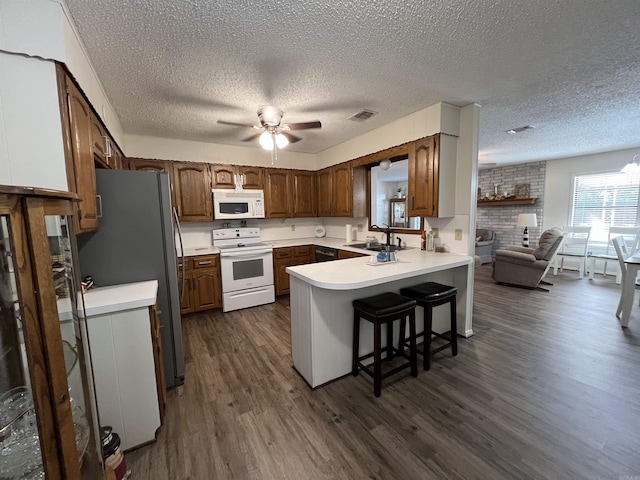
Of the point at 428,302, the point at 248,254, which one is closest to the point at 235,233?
the point at 248,254

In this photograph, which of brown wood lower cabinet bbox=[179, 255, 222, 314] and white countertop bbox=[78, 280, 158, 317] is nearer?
white countertop bbox=[78, 280, 158, 317]

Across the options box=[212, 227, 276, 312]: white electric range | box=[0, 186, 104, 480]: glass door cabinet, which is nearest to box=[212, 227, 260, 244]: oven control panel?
box=[212, 227, 276, 312]: white electric range

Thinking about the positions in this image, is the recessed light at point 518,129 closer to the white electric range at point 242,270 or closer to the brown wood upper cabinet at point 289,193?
the brown wood upper cabinet at point 289,193

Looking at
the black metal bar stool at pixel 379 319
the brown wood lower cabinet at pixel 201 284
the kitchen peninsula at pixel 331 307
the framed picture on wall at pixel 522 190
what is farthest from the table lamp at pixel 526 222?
the brown wood lower cabinet at pixel 201 284

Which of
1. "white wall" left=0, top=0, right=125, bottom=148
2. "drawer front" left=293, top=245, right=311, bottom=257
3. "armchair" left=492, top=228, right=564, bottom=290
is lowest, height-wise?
"armchair" left=492, top=228, right=564, bottom=290

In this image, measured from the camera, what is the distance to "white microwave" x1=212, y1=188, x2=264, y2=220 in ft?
12.9

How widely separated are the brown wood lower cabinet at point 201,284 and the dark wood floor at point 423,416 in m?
0.76

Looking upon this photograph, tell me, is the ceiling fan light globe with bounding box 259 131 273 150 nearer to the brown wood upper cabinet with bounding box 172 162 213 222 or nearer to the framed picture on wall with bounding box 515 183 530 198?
the brown wood upper cabinet with bounding box 172 162 213 222

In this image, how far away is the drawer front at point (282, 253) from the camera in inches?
164

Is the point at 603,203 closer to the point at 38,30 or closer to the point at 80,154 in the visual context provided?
the point at 80,154

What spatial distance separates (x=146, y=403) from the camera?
1.64 meters

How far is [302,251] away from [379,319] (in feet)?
8.46

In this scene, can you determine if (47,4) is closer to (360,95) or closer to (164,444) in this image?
(360,95)

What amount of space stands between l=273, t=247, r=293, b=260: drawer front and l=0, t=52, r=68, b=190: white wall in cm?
292
